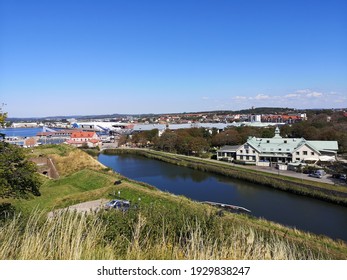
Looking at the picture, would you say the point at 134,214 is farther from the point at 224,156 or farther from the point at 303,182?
the point at 224,156

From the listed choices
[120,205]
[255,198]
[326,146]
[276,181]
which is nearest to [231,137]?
[326,146]

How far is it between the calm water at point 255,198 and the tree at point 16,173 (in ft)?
22.3

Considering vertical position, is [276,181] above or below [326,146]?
below

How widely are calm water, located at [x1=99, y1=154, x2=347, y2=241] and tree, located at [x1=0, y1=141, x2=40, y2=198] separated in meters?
6.80

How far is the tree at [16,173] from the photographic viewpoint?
3.52 metres

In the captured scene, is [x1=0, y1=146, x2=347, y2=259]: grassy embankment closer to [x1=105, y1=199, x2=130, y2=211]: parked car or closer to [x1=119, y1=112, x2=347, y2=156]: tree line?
[x1=105, y1=199, x2=130, y2=211]: parked car

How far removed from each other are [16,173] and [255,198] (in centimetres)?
876

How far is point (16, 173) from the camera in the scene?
367 centimetres

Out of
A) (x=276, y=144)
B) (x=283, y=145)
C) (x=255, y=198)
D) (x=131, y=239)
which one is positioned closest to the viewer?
(x=131, y=239)

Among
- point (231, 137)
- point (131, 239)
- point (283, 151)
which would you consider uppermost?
point (131, 239)

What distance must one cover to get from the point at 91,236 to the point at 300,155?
1535 centimetres

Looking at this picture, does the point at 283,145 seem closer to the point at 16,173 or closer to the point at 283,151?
the point at 283,151
